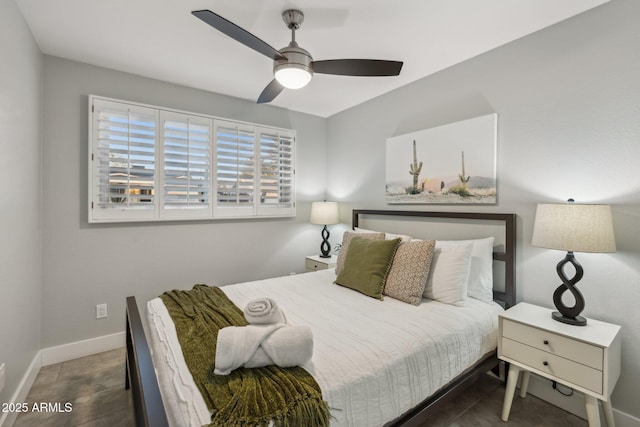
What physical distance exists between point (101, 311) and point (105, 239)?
670 mm

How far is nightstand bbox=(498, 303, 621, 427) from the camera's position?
1.50 meters

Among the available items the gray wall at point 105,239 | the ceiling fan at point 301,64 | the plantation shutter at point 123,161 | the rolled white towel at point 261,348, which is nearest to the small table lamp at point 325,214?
the gray wall at point 105,239

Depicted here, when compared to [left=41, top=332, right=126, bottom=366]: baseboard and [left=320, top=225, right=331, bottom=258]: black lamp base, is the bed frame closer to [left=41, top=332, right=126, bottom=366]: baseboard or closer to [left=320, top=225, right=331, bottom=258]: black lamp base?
[left=41, top=332, right=126, bottom=366]: baseboard

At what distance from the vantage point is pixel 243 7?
71.4 inches

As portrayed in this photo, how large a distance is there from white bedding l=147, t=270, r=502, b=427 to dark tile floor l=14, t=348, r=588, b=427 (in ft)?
1.44

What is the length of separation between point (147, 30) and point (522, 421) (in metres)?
3.70

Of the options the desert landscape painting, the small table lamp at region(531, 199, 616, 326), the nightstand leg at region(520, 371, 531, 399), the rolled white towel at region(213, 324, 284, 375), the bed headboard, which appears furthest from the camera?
the desert landscape painting

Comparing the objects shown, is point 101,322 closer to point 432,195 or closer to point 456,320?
point 456,320

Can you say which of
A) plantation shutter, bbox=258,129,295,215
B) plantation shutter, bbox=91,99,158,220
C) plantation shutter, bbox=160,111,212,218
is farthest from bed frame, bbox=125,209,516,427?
plantation shutter, bbox=258,129,295,215

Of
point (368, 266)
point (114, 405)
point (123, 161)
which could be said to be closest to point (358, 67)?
point (368, 266)

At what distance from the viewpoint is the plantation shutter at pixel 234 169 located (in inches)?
127

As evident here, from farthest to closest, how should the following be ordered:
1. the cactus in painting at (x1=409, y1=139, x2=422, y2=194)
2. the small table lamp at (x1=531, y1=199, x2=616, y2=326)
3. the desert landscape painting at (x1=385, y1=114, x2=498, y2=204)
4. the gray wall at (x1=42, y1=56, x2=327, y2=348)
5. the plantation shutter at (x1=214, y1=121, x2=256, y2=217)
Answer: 1. the plantation shutter at (x1=214, y1=121, x2=256, y2=217)
2. the cactus in painting at (x1=409, y1=139, x2=422, y2=194)
3. the gray wall at (x1=42, y1=56, x2=327, y2=348)
4. the desert landscape painting at (x1=385, y1=114, x2=498, y2=204)
5. the small table lamp at (x1=531, y1=199, x2=616, y2=326)

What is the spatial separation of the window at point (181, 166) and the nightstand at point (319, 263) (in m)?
0.69

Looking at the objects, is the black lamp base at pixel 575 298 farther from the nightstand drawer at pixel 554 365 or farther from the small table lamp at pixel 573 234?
the nightstand drawer at pixel 554 365
